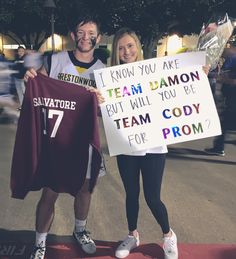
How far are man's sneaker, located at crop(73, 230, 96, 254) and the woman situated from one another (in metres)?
0.23

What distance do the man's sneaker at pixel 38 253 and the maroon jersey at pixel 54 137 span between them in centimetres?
46

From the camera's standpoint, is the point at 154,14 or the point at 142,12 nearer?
the point at 142,12

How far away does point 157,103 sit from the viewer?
310 centimetres

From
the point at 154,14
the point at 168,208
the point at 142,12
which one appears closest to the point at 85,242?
the point at 168,208

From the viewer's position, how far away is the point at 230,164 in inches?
236

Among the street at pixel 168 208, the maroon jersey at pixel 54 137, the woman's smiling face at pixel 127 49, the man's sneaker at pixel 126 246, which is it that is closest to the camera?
the maroon jersey at pixel 54 137

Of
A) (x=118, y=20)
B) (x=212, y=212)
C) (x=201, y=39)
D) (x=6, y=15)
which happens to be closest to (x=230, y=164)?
(x=212, y=212)

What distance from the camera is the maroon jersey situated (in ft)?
9.46

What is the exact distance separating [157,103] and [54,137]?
85cm

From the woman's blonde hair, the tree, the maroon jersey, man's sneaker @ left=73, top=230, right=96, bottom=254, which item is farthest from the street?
the tree

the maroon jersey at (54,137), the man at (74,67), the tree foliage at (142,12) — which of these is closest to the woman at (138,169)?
the man at (74,67)

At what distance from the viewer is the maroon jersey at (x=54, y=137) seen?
9.46 feet

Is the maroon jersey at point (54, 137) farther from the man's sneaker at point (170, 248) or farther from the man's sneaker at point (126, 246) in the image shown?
the man's sneaker at point (170, 248)

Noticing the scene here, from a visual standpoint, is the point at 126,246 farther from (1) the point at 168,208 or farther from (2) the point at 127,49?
(2) the point at 127,49
